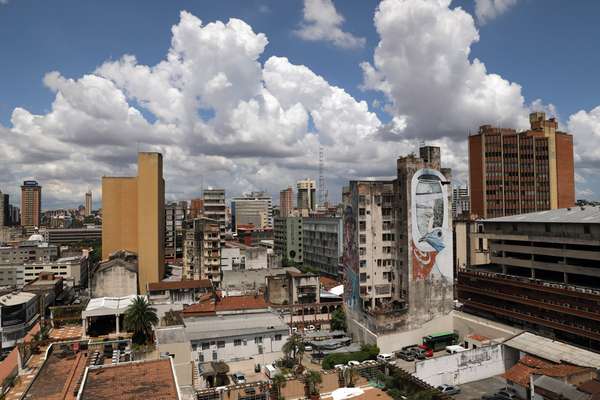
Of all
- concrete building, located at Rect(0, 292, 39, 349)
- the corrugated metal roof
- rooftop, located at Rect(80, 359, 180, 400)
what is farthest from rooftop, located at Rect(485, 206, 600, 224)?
concrete building, located at Rect(0, 292, 39, 349)

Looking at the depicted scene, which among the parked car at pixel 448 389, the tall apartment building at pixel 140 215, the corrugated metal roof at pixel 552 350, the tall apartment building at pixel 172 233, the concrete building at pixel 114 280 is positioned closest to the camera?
the corrugated metal roof at pixel 552 350

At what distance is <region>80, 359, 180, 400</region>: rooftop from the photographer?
1112 inches

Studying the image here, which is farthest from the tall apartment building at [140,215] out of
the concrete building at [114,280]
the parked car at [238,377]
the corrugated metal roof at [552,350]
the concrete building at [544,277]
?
the corrugated metal roof at [552,350]

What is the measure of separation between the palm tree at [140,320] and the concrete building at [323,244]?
57.0 meters

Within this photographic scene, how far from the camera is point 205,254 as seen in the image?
287 ft

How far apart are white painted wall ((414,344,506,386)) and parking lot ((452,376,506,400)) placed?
60 cm

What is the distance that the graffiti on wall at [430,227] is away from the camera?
59.8 metres

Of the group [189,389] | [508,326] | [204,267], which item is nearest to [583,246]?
[508,326]

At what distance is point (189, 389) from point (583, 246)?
42427mm

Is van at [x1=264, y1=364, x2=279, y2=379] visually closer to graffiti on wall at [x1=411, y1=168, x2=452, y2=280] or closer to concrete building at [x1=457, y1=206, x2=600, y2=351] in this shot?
graffiti on wall at [x1=411, y1=168, x2=452, y2=280]

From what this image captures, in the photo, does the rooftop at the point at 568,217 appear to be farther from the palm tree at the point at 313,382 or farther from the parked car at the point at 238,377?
the parked car at the point at 238,377

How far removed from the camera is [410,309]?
192 ft

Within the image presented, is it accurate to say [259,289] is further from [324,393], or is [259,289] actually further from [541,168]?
[541,168]

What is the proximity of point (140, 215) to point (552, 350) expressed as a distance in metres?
67.8
